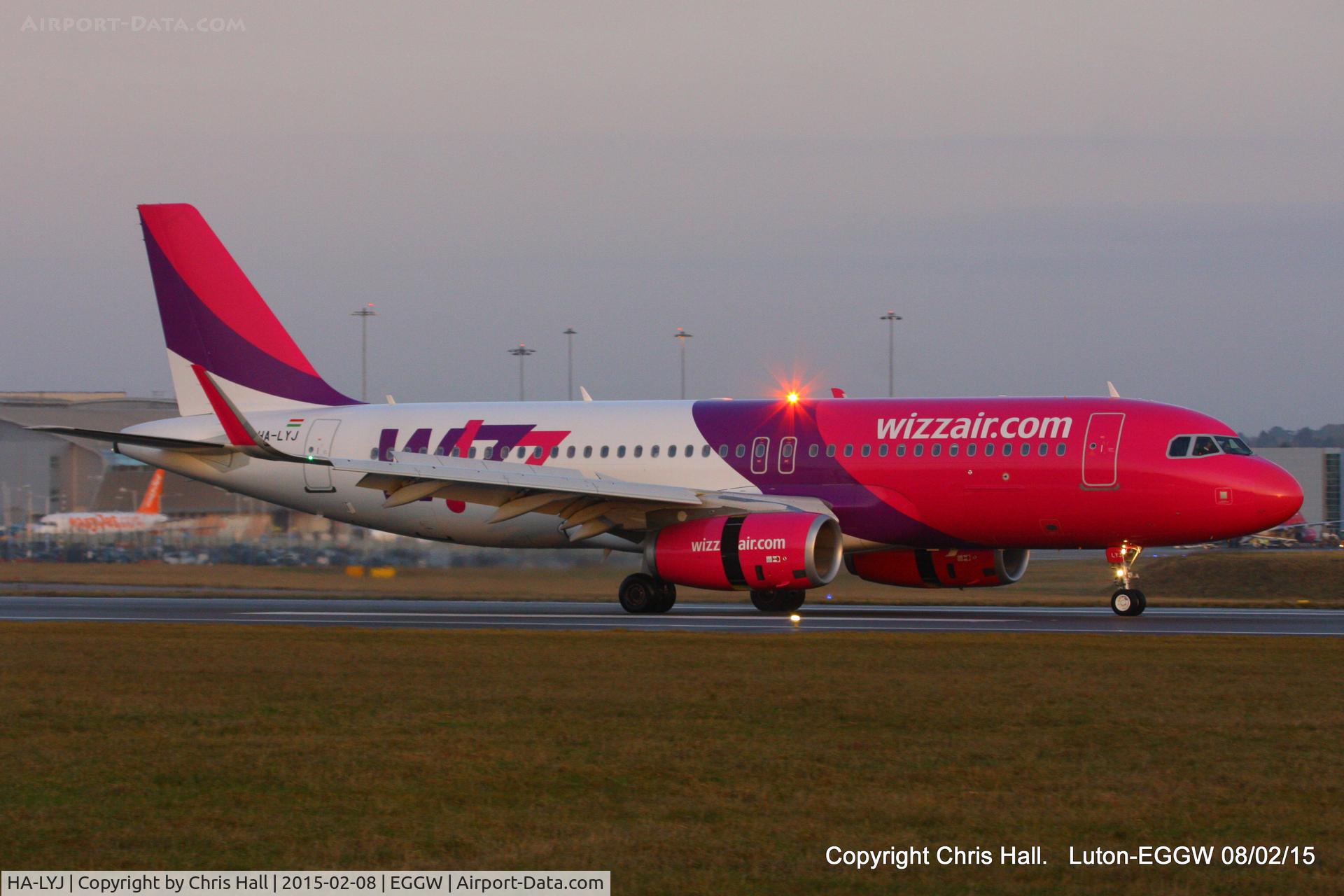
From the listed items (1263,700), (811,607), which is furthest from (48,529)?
(1263,700)

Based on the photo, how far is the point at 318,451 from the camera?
3191cm

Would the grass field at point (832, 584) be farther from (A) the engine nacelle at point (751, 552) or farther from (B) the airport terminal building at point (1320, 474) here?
(B) the airport terminal building at point (1320, 474)

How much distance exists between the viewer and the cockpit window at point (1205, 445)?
25266 millimetres

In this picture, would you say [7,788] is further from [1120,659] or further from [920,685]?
[1120,659]

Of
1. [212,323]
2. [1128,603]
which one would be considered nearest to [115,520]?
[212,323]

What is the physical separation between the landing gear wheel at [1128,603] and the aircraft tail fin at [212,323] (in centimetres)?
1701

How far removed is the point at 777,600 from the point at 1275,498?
844cm

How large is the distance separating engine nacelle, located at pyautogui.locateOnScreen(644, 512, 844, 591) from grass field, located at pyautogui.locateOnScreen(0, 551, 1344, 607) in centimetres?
511

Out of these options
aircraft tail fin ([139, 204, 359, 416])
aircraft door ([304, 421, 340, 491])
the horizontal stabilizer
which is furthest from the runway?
aircraft tail fin ([139, 204, 359, 416])

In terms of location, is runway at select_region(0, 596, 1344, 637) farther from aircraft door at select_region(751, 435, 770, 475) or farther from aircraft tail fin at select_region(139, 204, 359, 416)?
aircraft tail fin at select_region(139, 204, 359, 416)

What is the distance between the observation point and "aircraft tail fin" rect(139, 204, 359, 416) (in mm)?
32906

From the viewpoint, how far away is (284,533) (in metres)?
36.6

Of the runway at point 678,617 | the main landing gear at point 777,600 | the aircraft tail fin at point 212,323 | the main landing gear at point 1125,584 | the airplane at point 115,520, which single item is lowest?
the runway at point 678,617

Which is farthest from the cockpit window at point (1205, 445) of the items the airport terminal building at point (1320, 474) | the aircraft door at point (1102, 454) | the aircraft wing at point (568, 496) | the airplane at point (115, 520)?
the airport terminal building at point (1320, 474)
